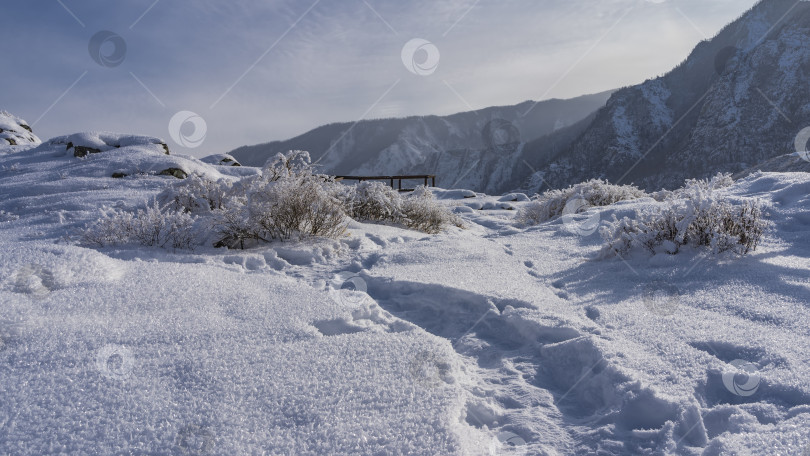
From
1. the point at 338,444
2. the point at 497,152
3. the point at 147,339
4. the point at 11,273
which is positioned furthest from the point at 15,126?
the point at 497,152

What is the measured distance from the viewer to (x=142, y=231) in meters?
3.74

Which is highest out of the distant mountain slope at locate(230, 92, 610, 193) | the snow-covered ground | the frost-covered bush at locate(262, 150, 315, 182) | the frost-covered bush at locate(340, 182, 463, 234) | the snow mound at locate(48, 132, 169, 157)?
the distant mountain slope at locate(230, 92, 610, 193)

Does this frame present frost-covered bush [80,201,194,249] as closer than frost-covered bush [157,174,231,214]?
Yes

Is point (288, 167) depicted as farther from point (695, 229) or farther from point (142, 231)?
point (695, 229)

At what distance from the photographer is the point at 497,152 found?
97938 millimetres

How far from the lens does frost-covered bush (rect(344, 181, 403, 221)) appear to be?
6602 mm

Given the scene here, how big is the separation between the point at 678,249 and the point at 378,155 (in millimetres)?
106673

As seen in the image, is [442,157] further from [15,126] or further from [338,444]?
[338,444]

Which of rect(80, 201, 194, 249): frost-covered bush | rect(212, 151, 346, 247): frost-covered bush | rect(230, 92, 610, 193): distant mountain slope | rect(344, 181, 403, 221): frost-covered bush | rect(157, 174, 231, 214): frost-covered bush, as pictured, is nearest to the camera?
rect(80, 201, 194, 249): frost-covered bush

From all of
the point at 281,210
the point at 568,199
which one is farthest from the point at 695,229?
the point at 568,199

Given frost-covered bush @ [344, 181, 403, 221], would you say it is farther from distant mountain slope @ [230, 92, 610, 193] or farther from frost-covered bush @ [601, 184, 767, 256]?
distant mountain slope @ [230, 92, 610, 193]

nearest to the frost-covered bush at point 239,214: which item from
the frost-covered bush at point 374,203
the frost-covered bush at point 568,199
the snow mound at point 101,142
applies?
the frost-covered bush at point 374,203

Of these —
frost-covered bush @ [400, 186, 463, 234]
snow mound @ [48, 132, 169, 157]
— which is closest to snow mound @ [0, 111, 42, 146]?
snow mound @ [48, 132, 169, 157]

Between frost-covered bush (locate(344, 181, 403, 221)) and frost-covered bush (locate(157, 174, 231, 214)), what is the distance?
1.92 meters
